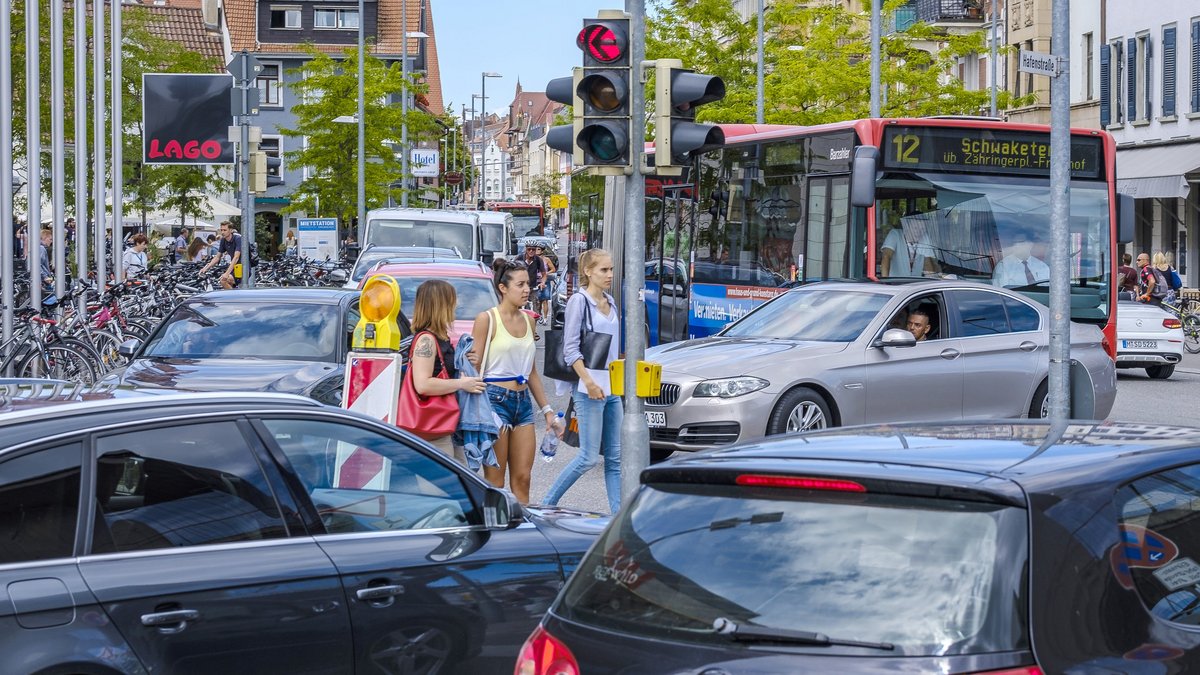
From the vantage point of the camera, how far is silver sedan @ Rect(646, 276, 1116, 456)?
13.1m

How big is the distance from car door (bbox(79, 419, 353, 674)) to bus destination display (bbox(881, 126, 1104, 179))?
1262 centimetres

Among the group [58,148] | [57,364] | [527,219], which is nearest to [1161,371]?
[57,364]

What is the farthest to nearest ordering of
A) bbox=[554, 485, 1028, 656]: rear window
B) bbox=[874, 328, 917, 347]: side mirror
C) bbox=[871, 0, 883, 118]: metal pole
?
bbox=[871, 0, 883, 118]: metal pole
bbox=[874, 328, 917, 347]: side mirror
bbox=[554, 485, 1028, 656]: rear window

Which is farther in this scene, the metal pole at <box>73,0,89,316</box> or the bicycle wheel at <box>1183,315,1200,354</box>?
the bicycle wheel at <box>1183,315,1200,354</box>

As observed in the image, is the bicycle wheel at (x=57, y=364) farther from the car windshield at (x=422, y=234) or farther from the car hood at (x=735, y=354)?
the car windshield at (x=422, y=234)

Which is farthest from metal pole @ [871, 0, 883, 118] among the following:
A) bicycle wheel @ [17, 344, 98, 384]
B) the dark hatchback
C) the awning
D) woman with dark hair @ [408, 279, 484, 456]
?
the dark hatchback

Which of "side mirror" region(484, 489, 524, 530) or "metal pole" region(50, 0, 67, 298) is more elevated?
"metal pole" region(50, 0, 67, 298)

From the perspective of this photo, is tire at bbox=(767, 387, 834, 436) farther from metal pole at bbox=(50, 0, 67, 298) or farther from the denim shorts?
metal pole at bbox=(50, 0, 67, 298)

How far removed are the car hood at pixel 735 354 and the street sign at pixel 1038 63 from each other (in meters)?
2.55

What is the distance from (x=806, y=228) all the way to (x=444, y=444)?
30.3 feet

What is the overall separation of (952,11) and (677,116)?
188 feet

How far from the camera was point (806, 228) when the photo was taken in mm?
18391

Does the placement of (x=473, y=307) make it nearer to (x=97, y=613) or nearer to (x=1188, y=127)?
(x=97, y=613)

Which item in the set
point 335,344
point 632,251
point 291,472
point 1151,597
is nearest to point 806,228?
point 335,344
